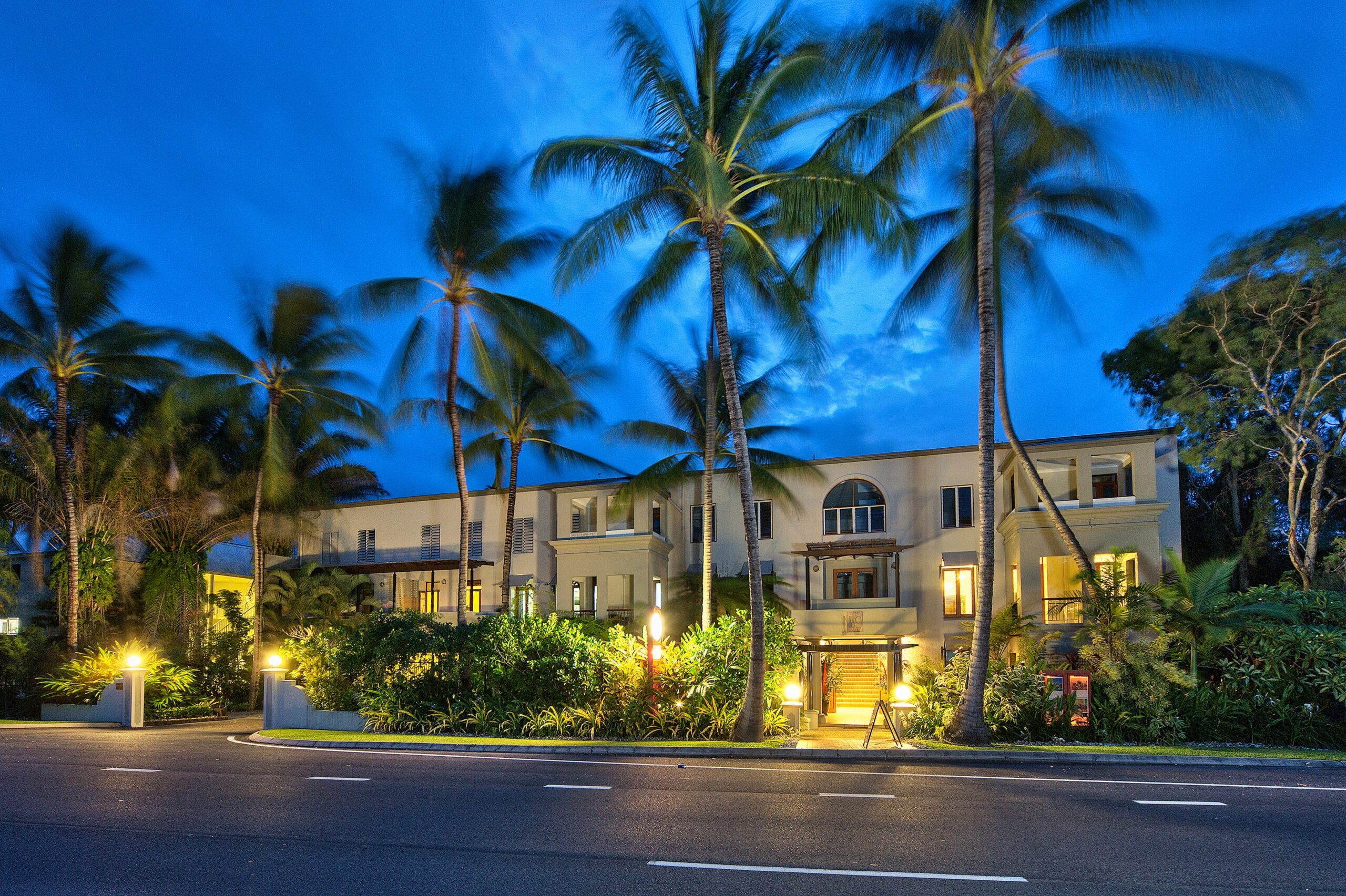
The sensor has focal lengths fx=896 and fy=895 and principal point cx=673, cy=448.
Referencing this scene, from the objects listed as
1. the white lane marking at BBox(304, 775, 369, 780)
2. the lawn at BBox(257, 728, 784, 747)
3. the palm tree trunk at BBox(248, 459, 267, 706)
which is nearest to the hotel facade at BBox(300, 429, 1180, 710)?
the palm tree trunk at BBox(248, 459, 267, 706)

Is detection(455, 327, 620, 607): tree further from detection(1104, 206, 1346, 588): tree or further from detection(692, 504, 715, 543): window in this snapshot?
detection(1104, 206, 1346, 588): tree

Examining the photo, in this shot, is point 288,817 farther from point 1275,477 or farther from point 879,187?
point 1275,477

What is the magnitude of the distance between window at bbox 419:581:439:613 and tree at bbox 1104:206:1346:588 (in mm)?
25748

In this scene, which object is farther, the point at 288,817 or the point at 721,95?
the point at 721,95

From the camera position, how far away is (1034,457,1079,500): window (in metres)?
26.7

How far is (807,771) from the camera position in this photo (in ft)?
42.6

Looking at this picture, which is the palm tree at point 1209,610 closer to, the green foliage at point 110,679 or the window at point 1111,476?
the window at point 1111,476

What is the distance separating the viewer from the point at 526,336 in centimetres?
2331

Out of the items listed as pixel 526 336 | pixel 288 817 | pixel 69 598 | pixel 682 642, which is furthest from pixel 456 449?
pixel 288 817

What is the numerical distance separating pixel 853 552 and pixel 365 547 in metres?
19.7

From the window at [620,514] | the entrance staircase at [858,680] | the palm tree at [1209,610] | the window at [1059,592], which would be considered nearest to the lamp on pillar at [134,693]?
the window at [620,514]

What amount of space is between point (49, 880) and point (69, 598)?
73.9 ft

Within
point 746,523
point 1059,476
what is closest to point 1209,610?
point 746,523

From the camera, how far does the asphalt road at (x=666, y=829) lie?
6590 millimetres
